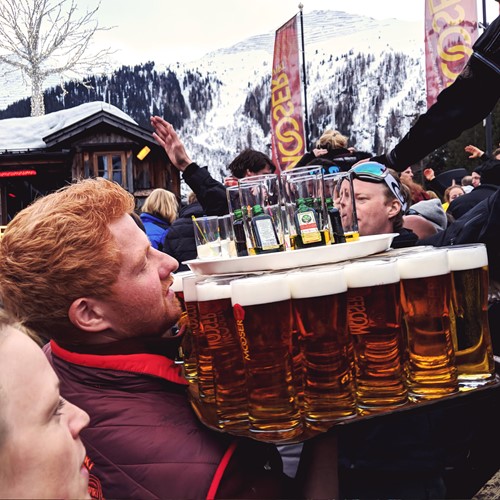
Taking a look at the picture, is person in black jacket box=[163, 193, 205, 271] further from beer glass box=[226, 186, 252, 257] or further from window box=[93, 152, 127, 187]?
window box=[93, 152, 127, 187]

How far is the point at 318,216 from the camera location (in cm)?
155

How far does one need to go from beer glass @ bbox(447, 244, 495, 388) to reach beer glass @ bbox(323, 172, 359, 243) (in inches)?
14.5

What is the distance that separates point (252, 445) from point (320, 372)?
10.7 inches

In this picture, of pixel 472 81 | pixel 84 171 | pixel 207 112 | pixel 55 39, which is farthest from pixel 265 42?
pixel 472 81

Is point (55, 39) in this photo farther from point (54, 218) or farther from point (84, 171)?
point (54, 218)

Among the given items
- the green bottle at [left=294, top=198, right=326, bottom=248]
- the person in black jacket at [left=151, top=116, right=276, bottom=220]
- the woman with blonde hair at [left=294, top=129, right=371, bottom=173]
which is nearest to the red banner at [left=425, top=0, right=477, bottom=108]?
the woman with blonde hair at [left=294, top=129, right=371, bottom=173]

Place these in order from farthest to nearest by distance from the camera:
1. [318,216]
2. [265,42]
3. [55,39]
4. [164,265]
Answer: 1. [265,42]
2. [55,39]
3. [164,265]
4. [318,216]

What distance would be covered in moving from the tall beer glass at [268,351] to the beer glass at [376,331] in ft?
0.47

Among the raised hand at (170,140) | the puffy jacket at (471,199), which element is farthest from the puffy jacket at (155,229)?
the puffy jacket at (471,199)

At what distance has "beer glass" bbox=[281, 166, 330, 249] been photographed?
151 cm

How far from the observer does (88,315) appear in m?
1.52

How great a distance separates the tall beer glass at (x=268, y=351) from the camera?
118 cm

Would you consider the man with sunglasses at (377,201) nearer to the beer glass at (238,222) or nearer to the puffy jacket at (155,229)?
the beer glass at (238,222)

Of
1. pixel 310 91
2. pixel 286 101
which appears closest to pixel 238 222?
pixel 286 101
